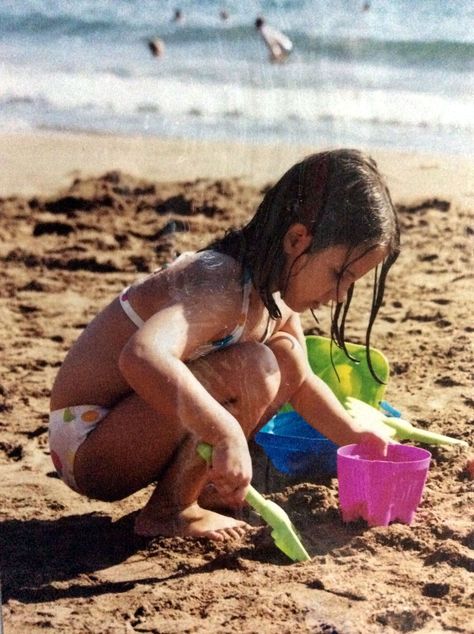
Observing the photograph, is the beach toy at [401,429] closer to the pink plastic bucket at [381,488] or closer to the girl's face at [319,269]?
the pink plastic bucket at [381,488]

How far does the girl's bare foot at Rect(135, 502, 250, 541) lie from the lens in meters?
1.74

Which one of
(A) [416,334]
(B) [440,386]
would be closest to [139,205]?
(A) [416,334]

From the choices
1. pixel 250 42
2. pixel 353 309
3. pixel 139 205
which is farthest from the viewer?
pixel 139 205

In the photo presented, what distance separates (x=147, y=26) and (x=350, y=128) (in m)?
0.60

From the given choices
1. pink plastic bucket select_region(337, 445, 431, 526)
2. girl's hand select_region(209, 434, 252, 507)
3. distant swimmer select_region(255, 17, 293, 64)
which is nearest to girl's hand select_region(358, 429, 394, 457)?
pink plastic bucket select_region(337, 445, 431, 526)

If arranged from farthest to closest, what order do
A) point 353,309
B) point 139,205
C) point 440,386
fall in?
point 139,205 < point 353,309 < point 440,386

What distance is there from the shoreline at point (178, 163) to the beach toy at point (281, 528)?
535 millimetres

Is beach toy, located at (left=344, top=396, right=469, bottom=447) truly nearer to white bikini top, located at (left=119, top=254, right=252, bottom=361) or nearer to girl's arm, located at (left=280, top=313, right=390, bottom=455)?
girl's arm, located at (left=280, top=313, right=390, bottom=455)

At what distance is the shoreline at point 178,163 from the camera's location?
173cm

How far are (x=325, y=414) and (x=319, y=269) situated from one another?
1.15ft

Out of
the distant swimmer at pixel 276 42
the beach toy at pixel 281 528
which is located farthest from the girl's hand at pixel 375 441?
the distant swimmer at pixel 276 42

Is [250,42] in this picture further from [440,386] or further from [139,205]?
[139,205]

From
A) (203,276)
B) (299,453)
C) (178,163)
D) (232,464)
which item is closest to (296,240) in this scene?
(203,276)

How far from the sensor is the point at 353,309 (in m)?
2.95
